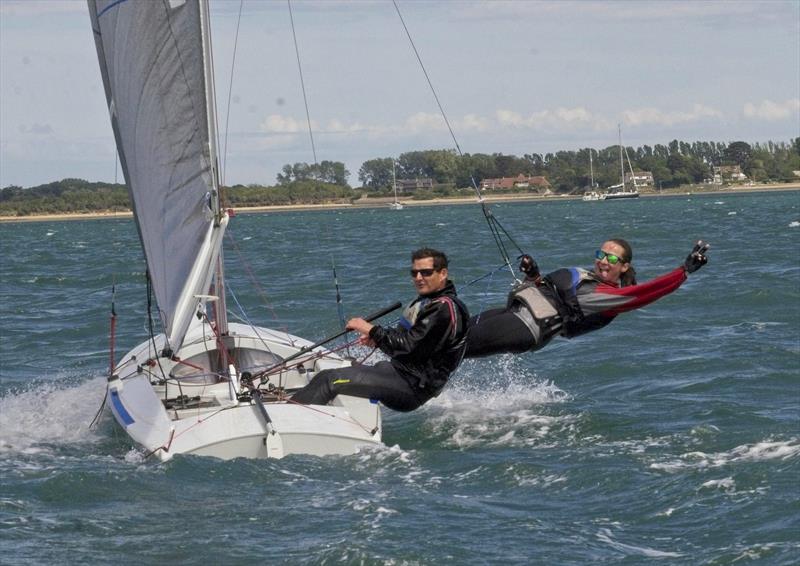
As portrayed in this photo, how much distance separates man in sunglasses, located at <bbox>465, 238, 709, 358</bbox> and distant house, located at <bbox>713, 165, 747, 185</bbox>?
122 metres

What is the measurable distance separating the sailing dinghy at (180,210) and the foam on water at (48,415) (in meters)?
0.69

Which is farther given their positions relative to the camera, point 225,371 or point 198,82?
point 225,371

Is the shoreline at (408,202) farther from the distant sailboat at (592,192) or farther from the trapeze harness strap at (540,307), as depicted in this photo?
the trapeze harness strap at (540,307)

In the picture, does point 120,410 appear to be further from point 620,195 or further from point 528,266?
point 620,195

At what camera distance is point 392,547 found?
6.39 m

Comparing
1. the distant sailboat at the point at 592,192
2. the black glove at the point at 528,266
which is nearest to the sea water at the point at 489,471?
the black glove at the point at 528,266

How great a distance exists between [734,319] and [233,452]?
906 centimetres

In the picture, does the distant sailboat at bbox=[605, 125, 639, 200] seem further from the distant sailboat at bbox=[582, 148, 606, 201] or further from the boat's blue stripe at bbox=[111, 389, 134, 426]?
the boat's blue stripe at bbox=[111, 389, 134, 426]

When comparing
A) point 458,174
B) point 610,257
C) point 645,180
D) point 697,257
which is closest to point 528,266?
point 610,257

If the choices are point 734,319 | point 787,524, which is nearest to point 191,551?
point 787,524

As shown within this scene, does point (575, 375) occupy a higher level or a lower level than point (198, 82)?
lower

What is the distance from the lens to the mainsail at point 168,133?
8125mm

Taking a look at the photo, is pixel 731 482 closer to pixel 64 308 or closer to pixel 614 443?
pixel 614 443

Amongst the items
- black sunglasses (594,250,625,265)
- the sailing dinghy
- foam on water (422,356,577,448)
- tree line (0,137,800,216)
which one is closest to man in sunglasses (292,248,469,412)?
the sailing dinghy
